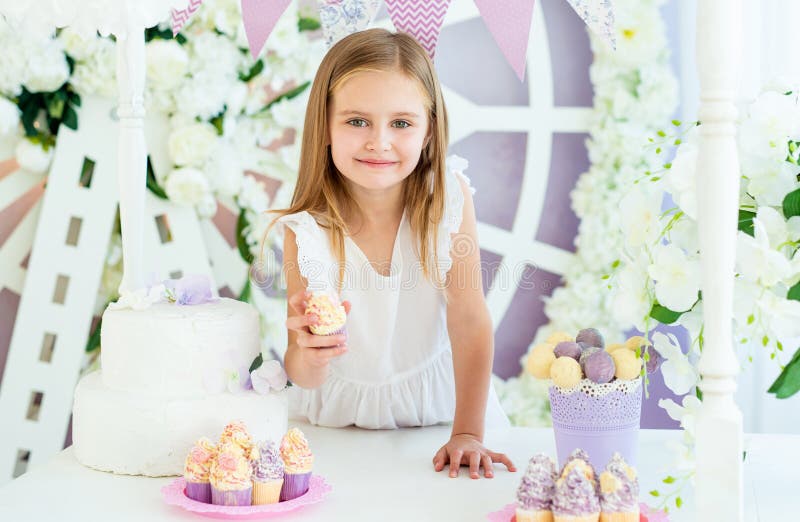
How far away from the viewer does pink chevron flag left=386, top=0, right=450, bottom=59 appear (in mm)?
1650

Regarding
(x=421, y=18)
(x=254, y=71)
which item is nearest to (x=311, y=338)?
(x=421, y=18)

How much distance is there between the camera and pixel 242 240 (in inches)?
103

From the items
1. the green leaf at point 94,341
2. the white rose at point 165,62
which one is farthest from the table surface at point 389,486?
the white rose at point 165,62

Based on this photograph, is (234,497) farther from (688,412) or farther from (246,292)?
(246,292)

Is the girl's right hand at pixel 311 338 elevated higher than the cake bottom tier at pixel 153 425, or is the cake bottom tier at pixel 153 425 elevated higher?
the girl's right hand at pixel 311 338

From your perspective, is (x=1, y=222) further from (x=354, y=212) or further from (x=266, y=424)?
(x=266, y=424)

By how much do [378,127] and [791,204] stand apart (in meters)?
0.73

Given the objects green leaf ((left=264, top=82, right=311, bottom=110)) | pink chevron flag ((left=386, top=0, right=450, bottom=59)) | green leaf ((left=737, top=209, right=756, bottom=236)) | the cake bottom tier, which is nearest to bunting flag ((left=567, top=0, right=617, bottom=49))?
pink chevron flag ((left=386, top=0, right=450, bottom=59))

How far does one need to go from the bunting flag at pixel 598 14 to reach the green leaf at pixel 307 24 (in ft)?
4.21

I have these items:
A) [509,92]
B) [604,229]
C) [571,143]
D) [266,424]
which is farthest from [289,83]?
[266,424]

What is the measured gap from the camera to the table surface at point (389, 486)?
112 centimetres

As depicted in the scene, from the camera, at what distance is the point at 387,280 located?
1.76m

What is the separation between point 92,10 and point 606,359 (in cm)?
86

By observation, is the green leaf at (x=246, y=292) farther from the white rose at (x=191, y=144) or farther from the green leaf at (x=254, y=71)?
the green leaf at (x=254, y=71)
